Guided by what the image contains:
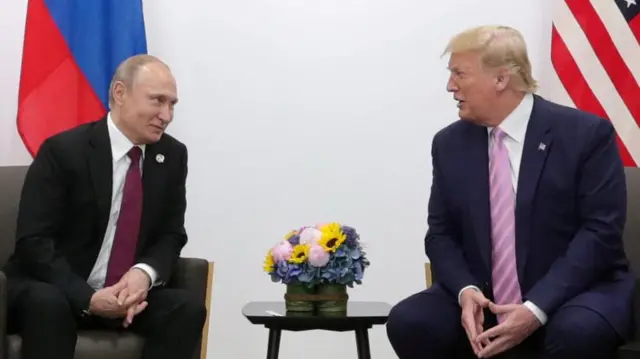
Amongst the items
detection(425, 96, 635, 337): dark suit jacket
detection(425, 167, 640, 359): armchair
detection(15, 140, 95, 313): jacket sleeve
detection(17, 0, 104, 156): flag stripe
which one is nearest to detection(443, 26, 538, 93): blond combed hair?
detection(425, 96, 635, 337): dark suit jacket

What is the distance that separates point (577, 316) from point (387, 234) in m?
Answer: 1.58

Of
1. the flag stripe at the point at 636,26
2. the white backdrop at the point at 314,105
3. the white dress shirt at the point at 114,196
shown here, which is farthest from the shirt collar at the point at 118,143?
the flag stripe at the point at 636,26

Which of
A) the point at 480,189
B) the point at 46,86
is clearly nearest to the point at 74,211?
the point at 46,86

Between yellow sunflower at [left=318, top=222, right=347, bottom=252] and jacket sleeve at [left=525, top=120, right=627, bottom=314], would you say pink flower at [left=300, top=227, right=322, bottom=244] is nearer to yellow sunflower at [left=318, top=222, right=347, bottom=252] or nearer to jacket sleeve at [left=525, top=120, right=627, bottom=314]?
yellow sunflower at [left=318, top=222, right=347, bottom=252]

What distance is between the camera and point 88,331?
2764mm

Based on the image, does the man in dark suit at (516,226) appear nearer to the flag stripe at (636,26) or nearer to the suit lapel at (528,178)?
the suit lapel at (528,178)

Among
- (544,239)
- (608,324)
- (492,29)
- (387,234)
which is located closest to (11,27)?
(387,234)

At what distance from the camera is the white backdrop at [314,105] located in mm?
3955

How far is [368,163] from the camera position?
3963 mm

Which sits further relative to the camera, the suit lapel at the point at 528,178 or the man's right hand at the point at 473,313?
the suit lapel at the point at 528,178

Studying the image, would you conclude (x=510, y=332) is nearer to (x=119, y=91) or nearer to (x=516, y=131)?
(x=516, y=131)

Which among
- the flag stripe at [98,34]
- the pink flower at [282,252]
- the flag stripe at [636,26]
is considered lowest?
the pink flower at [282,252]

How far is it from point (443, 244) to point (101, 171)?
1.14 metres

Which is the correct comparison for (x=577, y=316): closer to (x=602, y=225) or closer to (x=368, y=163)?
(x=602, y=225)
